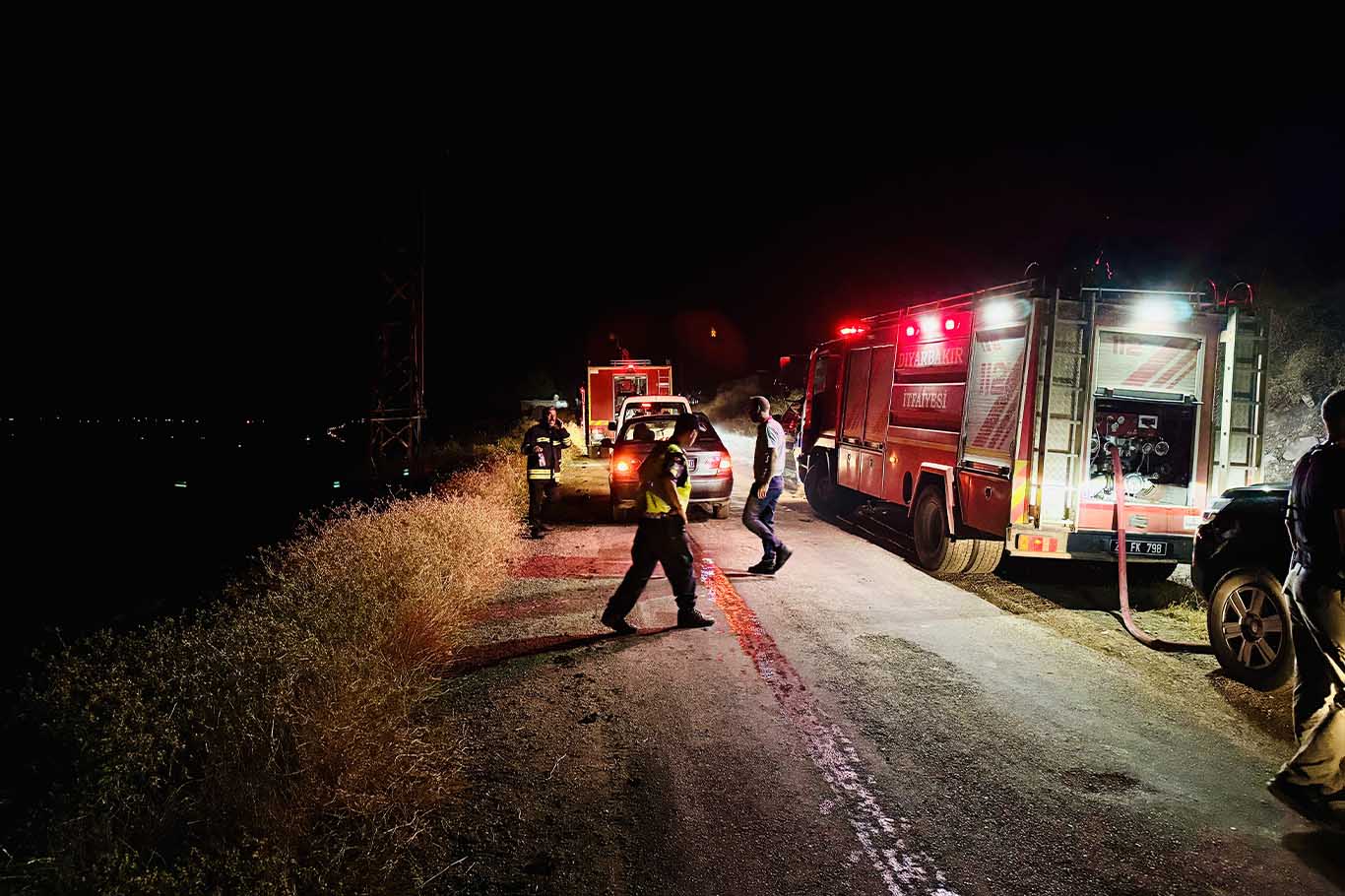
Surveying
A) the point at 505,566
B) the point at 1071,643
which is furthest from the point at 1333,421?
the point at 505,566

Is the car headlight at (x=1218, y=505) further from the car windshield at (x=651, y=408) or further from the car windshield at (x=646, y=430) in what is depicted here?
the car windshield at (x=651, y=408)

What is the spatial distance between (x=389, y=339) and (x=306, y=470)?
6.19m

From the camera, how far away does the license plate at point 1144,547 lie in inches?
279

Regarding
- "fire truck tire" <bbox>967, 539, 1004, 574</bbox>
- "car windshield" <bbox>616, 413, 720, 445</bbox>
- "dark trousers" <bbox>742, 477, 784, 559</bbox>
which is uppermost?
"car windshield" <bbox>616, 413, 720, 445</bbox>

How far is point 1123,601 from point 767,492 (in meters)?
3.44

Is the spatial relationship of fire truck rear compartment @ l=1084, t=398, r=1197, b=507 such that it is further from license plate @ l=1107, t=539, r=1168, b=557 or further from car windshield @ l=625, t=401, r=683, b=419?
car windshield @ l=625, t=401, r=683, b=419

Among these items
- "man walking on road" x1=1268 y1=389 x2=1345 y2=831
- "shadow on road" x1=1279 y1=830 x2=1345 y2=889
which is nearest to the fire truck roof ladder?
"man walking on road" x1=1268 y1=389 x2=1345 y2=831

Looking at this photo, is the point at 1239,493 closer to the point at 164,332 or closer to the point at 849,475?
the point at 849,475

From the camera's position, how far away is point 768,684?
510 cm

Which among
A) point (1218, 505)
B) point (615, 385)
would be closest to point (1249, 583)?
point (1218, 505)

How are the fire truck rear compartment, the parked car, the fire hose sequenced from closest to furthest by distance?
1. the fire hose
2. the fire truck rear compartment
3. the parked car

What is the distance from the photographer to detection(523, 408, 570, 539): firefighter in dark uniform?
35.4ft

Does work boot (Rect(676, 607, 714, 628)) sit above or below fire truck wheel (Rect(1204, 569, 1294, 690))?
below

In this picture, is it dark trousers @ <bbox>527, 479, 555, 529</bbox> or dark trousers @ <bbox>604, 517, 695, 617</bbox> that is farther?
dark trousers @ <bbox>527, 479, 555, 529</bbox>
